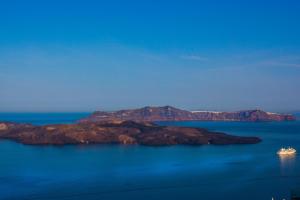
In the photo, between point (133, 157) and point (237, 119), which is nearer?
point (133, 157)

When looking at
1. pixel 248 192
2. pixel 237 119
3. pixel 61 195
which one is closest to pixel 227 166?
pixel 248 192

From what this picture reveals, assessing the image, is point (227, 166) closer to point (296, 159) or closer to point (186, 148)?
point (296, 159)

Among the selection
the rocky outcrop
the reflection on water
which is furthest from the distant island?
the reflection on water

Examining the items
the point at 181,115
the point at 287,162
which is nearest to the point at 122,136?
the point at 287,162

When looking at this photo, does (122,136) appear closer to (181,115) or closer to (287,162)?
(287,162)

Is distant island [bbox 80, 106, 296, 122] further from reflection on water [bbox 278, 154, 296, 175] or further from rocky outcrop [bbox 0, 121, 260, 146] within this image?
reflection on water [bbox 278, 154, 296, 175]

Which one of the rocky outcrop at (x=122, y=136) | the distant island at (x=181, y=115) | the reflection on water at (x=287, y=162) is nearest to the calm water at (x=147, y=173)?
the reflection on water at (x=287, y=162)
